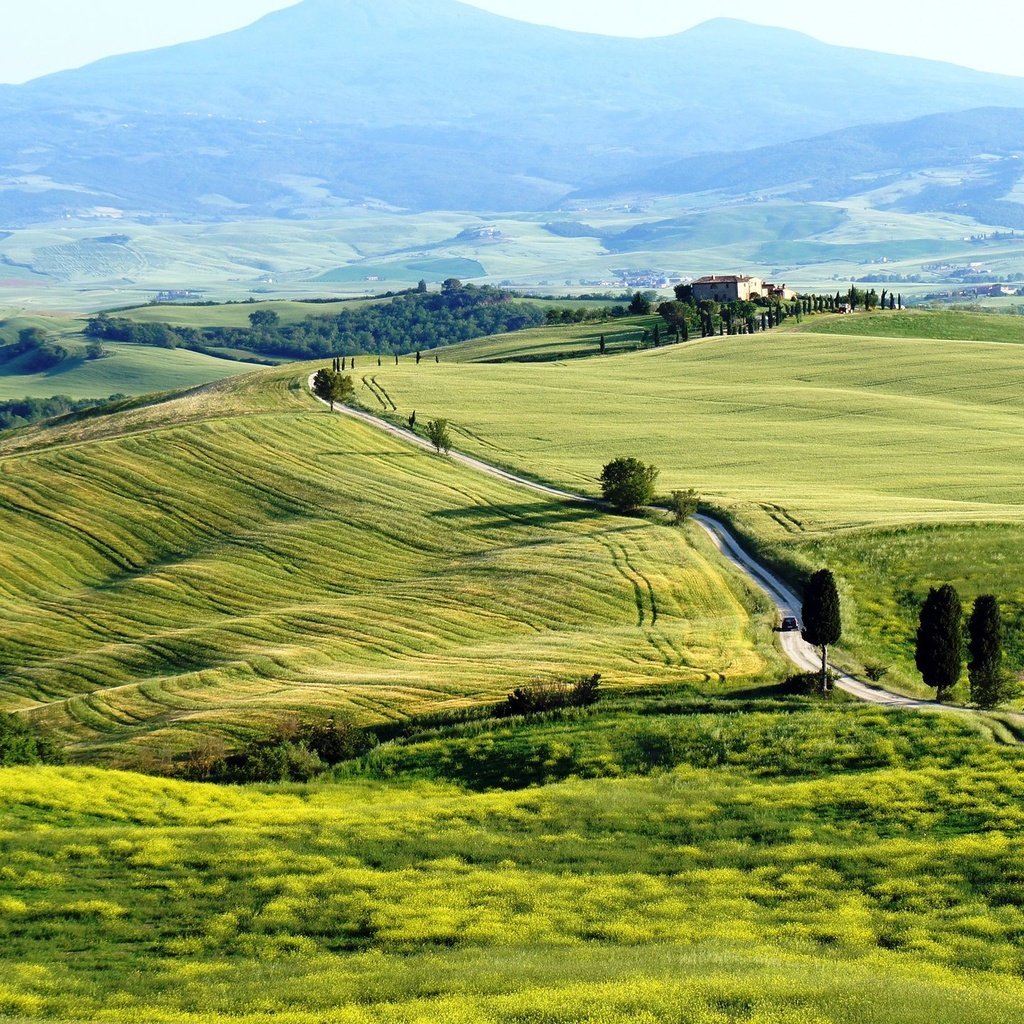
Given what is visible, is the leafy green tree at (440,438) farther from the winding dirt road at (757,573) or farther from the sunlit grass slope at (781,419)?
the sunlit grass slope at (781,419)

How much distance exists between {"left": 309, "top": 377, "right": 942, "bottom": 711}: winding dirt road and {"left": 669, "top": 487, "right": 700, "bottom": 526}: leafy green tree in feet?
2.63

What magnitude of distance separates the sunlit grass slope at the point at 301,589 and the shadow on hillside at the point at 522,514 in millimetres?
257

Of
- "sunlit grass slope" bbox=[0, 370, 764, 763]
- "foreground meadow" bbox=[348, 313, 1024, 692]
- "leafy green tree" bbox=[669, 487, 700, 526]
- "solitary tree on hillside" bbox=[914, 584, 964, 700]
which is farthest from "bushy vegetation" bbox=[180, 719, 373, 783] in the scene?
"leafy green tree" bbox=[669, 487, 700, 526]

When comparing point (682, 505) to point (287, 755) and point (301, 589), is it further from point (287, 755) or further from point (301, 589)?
point (287, 755)

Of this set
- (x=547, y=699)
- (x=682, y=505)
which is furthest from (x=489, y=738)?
(x=682, y=505)

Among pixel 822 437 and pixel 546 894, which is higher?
pixel 822 437

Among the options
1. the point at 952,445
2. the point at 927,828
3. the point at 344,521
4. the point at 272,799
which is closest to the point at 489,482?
the point at 344,521

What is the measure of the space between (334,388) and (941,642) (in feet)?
248

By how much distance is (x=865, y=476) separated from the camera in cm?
10300

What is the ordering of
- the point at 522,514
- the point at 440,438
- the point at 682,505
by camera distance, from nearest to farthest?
1. the point at 682,505
2. the point at 522,514
3. the point at 440,438

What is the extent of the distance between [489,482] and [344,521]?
14.7m

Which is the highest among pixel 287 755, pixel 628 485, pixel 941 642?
pixel 628 485

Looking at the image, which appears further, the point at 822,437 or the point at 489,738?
the point at 822,437

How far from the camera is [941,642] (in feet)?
188
